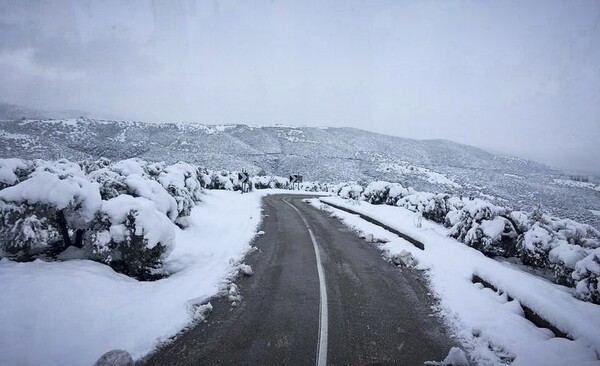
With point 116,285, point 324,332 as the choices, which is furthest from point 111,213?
point 324,332

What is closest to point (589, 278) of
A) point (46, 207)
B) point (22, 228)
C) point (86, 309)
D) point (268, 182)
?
point (86, 309)

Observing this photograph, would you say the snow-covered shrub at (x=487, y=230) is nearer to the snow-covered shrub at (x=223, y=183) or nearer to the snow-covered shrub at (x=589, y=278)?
the snow-covered shrub at (x=589, y=278)

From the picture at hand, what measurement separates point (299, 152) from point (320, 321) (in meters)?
147

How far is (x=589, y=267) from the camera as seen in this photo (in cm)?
673

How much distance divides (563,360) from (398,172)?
11338cm

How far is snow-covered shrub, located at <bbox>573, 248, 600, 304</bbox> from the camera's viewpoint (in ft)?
21.5

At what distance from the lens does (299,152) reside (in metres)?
151

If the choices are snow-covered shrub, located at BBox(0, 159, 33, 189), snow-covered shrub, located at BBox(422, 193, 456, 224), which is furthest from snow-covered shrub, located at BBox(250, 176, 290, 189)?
snow-covered shrub, located at BBox(0, 159, 33, 189)

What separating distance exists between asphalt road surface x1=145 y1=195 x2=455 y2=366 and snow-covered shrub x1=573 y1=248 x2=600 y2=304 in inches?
129

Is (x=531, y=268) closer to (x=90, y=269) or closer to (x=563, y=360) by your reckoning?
(x=563, y=360)

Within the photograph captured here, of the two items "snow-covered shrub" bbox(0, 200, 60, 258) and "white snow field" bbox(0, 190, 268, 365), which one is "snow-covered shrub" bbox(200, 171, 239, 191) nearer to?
"snow-covered shrub" bbox(0, 200, 60, 258)

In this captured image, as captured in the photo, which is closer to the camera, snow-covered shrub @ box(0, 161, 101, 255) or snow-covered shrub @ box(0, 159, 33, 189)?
snow-covered shrub @ box(0, 161, 101, 255)

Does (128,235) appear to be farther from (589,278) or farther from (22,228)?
(589,278)

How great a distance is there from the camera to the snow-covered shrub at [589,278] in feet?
21.5
